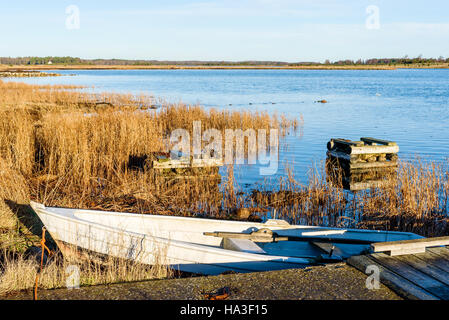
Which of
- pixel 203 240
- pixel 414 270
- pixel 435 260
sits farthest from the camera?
pixel 203 240

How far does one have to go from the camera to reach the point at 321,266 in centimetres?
425

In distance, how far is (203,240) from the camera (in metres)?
5.66

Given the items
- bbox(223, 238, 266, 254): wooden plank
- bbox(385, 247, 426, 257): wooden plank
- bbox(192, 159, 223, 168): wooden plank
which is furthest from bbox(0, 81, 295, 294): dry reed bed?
bbox(385, 247, 426, 257): wooden plank

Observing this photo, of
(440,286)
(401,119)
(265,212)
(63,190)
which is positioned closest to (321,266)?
(440,286)

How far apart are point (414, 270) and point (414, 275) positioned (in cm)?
15

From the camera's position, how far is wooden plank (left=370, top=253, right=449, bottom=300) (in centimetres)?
367

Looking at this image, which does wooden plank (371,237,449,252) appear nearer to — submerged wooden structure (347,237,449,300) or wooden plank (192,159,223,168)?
submerged wooden structure (347,237,449,300)

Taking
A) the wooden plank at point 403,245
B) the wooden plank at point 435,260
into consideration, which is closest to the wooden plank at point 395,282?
the wooden plank at point 403,245

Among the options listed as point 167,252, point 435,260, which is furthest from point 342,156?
point 167,252

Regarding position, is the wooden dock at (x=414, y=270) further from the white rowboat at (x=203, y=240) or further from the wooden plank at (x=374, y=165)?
the wooden plank at (x=374, y=165)

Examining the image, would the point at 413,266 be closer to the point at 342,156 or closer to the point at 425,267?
the point at 425,267
